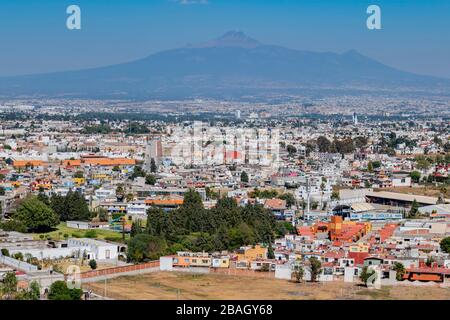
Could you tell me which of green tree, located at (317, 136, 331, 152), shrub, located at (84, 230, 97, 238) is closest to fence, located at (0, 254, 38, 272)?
shrub, located at (84, 230, 97, 238)

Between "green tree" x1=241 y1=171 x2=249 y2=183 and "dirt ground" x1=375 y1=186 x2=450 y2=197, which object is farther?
"green tree" x1=241 y1=171 x2=249 y2=183

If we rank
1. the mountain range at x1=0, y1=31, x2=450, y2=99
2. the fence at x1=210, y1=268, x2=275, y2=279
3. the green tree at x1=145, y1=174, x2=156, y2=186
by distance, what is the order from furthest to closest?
1. the mountain range at x1=0, y1=31, x2=450, y2=99
2. the green tree at x1=145, y1=174, x2=156, y2=186
3. the fence at x1=210, y1=268, x2=275, y2=279

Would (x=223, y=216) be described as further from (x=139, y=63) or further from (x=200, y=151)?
(x=139, y=63)

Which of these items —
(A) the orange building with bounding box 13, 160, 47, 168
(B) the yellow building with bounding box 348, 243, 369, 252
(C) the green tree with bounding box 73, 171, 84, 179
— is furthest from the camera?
(A) the orange building with bounding box 13, 160, 47, 168

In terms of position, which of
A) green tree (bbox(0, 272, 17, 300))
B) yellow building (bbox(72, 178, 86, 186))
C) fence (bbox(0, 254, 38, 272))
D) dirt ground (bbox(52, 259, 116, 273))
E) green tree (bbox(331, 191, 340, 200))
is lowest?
green tree (bbox(331, 191, 340, 200))

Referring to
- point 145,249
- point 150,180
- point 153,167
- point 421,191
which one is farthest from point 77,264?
point 153,167

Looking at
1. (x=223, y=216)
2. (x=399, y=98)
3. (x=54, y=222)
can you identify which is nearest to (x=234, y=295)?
(x=223, y=216)

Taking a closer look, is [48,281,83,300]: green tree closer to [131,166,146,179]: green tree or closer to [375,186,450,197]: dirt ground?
[375,186,450,197]: dirt ground
